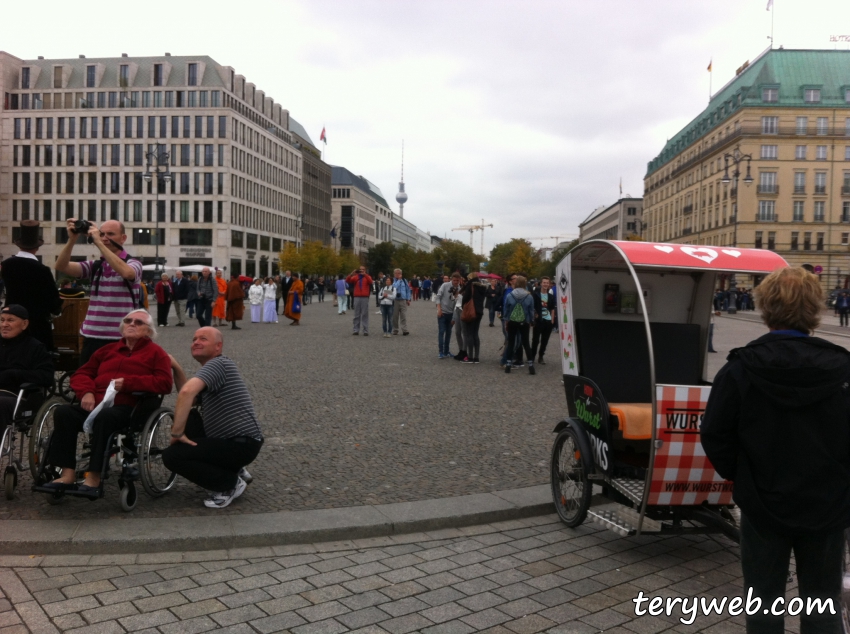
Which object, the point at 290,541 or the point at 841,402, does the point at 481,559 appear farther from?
the point at 841,402

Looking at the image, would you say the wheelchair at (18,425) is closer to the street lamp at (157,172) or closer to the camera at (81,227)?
the camera at (81,227)

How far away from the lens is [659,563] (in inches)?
184

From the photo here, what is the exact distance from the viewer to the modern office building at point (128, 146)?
83625mm

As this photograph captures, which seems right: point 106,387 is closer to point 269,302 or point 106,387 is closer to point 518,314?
point 518,314

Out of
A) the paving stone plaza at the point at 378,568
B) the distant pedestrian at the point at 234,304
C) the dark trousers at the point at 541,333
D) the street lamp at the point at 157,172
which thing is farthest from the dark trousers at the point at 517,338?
the street lamp at the point at 157,172

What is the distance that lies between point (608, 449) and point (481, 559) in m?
1.05

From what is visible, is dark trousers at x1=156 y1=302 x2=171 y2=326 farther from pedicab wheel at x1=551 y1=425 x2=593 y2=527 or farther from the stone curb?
pedicab wheel at x1=551 y1=425 x2=593 y2=527

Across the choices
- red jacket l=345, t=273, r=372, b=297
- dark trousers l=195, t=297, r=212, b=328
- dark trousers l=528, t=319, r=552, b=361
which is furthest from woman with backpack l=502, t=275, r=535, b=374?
dark trousers l=195, t=297, r=212, b=328

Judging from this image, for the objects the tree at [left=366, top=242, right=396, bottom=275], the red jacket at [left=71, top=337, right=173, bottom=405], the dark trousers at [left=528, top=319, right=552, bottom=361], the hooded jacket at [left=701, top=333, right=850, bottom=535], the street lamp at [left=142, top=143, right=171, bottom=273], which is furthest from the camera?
the tree at [left=366, top=242, right=396, bottom=275]

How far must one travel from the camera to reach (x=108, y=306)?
592 centimetres

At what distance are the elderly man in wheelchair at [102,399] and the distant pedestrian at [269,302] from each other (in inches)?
849

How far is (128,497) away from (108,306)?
60.5 inches

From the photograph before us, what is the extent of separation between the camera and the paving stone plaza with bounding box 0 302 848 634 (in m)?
3.77

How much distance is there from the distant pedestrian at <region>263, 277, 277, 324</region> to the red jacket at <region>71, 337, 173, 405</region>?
21579mm
